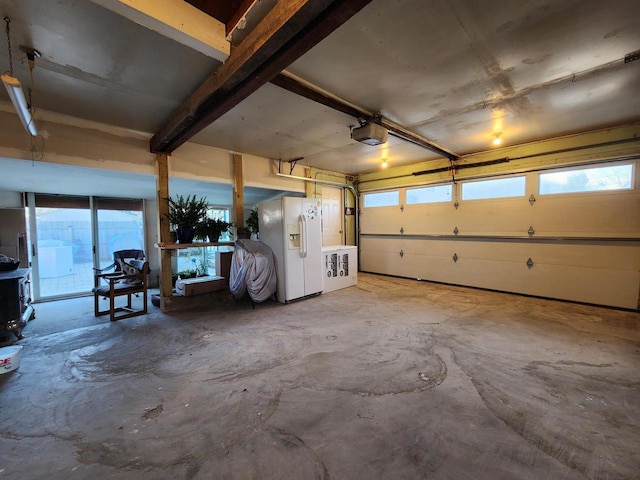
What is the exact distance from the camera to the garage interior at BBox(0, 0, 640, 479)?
1548 mm

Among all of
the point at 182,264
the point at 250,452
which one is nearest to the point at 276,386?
the point at 250,452

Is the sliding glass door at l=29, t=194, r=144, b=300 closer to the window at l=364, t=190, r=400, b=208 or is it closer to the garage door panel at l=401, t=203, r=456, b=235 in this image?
the window at l=364, t=190, r=400, b=208

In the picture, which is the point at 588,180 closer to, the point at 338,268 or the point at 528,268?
the point at 528,268

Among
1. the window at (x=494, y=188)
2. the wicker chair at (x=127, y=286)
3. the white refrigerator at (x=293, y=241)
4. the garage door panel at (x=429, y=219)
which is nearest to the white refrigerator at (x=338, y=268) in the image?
the white refrigerator at (x=293, y=241)

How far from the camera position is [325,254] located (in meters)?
5.08

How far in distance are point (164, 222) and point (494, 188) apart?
5795 mm

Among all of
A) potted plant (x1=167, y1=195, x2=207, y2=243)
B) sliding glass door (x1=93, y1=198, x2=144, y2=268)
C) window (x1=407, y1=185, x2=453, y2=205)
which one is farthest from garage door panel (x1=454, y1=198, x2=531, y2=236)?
sliding glass door (x1=93, y1=198, x2=144, y2=268)

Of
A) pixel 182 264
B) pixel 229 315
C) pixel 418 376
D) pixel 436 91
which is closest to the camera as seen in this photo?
pixel 418 376

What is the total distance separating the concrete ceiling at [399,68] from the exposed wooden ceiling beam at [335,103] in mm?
64

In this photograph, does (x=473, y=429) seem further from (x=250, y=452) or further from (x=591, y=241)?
(x=591, y=241)

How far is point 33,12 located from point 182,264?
18.7 feet

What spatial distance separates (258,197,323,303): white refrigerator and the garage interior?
373 mm

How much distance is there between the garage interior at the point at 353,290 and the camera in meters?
1.55

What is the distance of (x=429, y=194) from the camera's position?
5.77m
